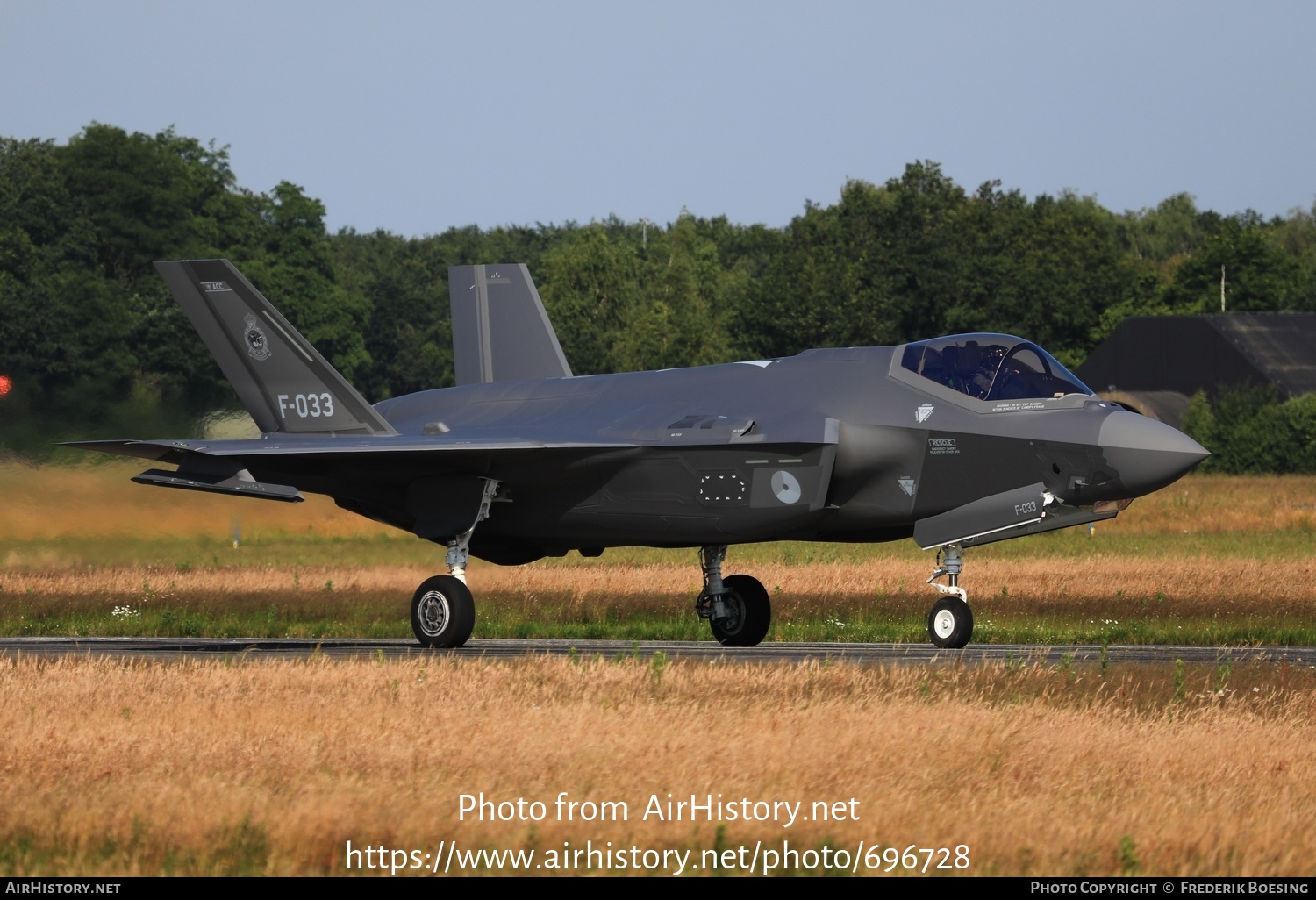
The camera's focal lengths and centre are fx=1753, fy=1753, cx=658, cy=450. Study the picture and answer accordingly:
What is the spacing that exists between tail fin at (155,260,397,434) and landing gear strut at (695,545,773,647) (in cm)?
406

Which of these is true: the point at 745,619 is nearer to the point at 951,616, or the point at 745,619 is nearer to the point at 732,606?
the point at 732,606

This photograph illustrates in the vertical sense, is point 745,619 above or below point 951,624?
below

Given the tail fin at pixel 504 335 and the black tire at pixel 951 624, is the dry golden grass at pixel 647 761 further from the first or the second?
the tail fin at pixel 504 335

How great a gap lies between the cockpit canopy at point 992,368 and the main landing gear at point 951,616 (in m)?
1.59

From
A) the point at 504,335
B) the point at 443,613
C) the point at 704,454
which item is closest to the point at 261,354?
the point at 443,613

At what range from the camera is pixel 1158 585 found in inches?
1006

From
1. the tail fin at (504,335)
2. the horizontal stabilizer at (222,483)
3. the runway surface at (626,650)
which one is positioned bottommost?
the runway surface at (626,650)

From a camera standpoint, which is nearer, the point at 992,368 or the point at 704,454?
the point at 992,368

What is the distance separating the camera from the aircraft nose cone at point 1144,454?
16.2 meters

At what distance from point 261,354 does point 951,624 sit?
28.6ft

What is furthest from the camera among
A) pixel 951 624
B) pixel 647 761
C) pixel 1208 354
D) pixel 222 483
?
pixel 1208 354

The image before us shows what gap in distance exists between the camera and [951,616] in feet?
55.8

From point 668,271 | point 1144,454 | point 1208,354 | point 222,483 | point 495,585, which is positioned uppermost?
point 668,271

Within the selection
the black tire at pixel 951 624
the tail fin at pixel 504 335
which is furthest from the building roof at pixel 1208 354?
the black tire at pixel 951 624
